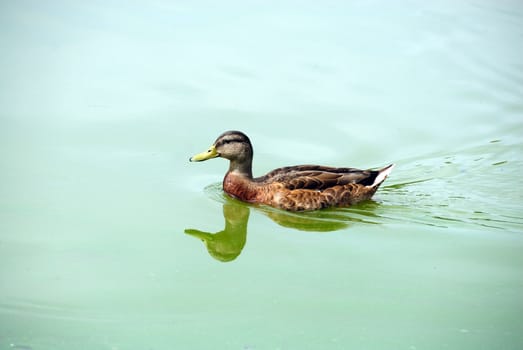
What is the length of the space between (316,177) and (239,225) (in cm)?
108

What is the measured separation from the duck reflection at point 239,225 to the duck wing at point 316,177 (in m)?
0.32

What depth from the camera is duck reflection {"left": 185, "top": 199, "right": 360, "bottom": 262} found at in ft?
24.2

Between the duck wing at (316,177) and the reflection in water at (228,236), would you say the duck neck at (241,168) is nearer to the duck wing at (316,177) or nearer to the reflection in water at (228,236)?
the duck wing at (316,177)

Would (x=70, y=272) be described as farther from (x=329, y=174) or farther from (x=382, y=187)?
(x=382, y=187)

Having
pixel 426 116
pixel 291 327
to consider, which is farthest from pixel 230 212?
pixel 426 116

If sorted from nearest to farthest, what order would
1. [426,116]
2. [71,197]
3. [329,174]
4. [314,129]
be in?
[71,197] → [329,174] → [314,129] → [426,116]

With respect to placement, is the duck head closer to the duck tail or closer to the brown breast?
the brown breast

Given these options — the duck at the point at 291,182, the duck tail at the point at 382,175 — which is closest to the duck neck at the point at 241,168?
the duck at the point at 291,182

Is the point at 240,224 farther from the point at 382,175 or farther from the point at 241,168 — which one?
the point at 382,175

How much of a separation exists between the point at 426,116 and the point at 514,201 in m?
2.54

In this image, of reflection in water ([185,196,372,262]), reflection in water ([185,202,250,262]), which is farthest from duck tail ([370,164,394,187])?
reflection in water ([185,202,250,262])

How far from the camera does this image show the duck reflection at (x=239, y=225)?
737 cm

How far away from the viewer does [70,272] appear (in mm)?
6609

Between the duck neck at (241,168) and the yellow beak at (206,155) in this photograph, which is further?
the duck neck at (241,168)
